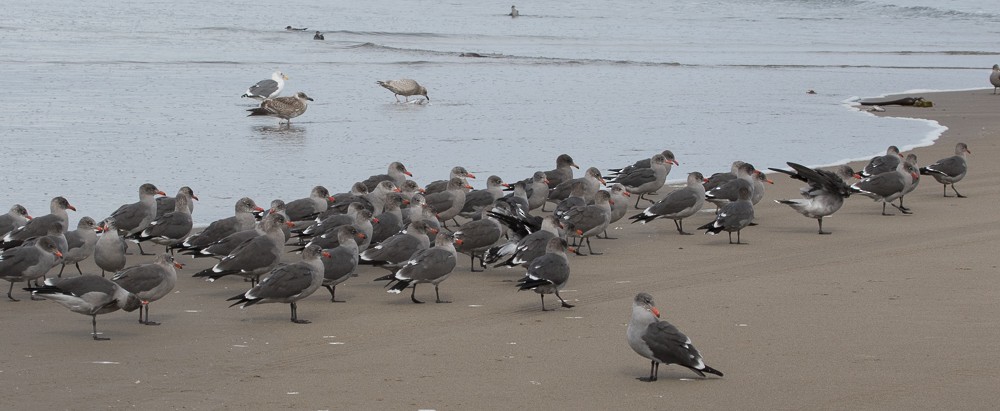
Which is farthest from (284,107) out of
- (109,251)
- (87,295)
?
(87,295)

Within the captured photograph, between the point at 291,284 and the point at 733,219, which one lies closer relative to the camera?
the point at 291,284

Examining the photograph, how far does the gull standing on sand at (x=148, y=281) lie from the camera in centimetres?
952

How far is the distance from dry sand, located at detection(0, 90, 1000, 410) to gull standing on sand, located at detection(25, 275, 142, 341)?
22 centimetres

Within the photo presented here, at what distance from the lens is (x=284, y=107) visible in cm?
2367

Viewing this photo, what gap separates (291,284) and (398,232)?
2.96 metres

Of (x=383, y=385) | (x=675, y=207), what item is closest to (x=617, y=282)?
(x=675, y=207)

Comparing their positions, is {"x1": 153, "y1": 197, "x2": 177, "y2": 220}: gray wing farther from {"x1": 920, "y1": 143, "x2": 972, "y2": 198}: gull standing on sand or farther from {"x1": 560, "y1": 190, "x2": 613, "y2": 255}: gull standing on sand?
{"x1": 920, "y1": 143, "x2": 972, "y2": 198}: gull standing on sand

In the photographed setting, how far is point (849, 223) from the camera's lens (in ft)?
46.4

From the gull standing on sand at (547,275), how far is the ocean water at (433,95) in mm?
5144

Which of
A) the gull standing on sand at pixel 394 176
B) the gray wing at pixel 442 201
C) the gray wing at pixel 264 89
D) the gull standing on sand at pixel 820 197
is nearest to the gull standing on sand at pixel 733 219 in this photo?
the gull standing on sand at pixel 820 197

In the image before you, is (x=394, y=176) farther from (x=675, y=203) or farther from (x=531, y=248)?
(x=531, y=248)

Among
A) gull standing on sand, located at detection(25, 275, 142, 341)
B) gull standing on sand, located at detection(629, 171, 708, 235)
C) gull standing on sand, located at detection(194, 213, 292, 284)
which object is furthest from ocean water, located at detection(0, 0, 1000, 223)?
gull standing on sand, located at detection(25, 275, 142, 341)

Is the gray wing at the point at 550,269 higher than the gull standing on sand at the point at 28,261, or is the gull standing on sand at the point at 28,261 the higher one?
the gray wing at the point at 550,269

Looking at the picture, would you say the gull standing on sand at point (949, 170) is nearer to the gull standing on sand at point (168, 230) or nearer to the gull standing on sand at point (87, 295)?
the gull standing on sand at point (168, 230)
